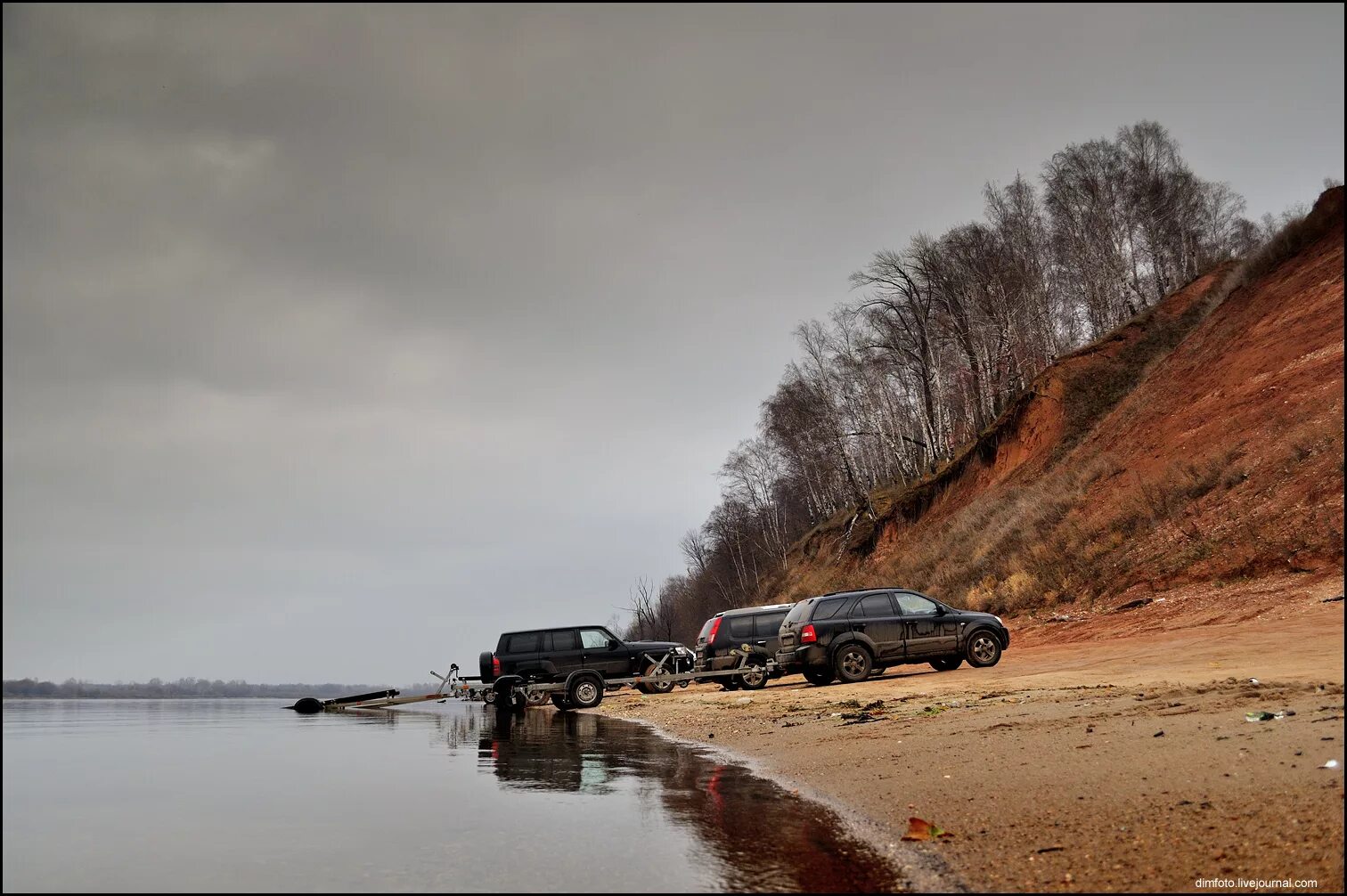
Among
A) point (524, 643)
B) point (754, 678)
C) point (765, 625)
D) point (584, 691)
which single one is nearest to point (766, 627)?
point (765, 625)

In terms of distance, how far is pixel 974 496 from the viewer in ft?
130

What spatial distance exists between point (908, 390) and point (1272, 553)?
3207 centimetres

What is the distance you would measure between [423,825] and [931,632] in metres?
14.3

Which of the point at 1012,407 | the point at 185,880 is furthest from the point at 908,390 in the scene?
the point at 185,880

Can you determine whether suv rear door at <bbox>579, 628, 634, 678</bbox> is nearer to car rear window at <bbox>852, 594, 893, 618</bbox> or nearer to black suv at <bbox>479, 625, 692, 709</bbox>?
black suv at <bbox>479, 625, 692, 709</bbox>

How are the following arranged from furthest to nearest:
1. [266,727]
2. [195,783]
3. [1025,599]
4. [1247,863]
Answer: [1025,599] < [266,727] < [195,783] < [1247,863]

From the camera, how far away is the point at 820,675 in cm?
1936

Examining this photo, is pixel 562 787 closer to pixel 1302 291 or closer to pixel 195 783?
pixel 195 783

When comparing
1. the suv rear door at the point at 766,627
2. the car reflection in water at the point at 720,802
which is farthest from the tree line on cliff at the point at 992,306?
the car reflection in water at the point at 720,802

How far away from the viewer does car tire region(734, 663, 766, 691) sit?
2194cm

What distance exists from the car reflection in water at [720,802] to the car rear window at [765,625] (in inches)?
377

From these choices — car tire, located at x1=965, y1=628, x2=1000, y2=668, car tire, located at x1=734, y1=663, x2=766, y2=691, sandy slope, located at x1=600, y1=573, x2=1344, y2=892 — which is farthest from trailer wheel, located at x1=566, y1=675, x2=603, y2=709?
car tire, located at x1=965, y1=628, x2=1000, y2=668

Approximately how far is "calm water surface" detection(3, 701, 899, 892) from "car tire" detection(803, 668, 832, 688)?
6.95 m

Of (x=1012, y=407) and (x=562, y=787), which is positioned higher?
(x=1012, y=407)
